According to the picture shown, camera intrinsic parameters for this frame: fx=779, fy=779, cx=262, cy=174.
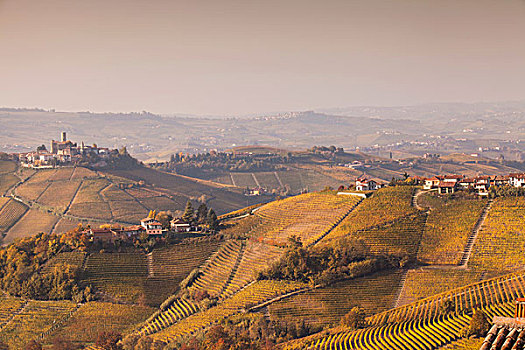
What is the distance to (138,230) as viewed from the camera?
58.3m

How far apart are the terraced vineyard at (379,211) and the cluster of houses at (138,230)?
40.0 ft

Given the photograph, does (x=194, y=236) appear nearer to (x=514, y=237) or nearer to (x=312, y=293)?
(x=312, y=293)

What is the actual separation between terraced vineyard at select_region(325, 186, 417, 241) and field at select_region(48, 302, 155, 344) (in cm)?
1392

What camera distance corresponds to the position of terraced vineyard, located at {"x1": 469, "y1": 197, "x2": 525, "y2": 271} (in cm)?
4503

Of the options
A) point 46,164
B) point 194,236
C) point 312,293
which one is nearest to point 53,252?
point 194,236

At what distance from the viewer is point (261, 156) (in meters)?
156

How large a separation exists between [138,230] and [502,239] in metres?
26.2

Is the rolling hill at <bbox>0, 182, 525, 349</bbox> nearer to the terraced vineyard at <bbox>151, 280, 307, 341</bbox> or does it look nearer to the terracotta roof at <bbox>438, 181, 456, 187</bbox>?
the terraced vineyard at <bbox>151, 280, 307, 341</bbox>

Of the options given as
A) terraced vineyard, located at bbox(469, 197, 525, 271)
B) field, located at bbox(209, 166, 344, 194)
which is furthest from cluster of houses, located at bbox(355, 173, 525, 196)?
field, located at bbox(209, 166, 344, 194)

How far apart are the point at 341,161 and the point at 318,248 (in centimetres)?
10894

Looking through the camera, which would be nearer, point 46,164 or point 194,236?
point 194,236

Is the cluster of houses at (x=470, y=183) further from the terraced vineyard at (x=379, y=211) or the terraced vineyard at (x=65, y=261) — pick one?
the terraced vineyard at (x=65, y=261)

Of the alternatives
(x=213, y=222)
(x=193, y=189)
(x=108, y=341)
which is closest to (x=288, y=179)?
(x=193, y=189)

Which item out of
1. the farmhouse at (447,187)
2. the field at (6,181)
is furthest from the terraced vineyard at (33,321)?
the field at (6,181)
